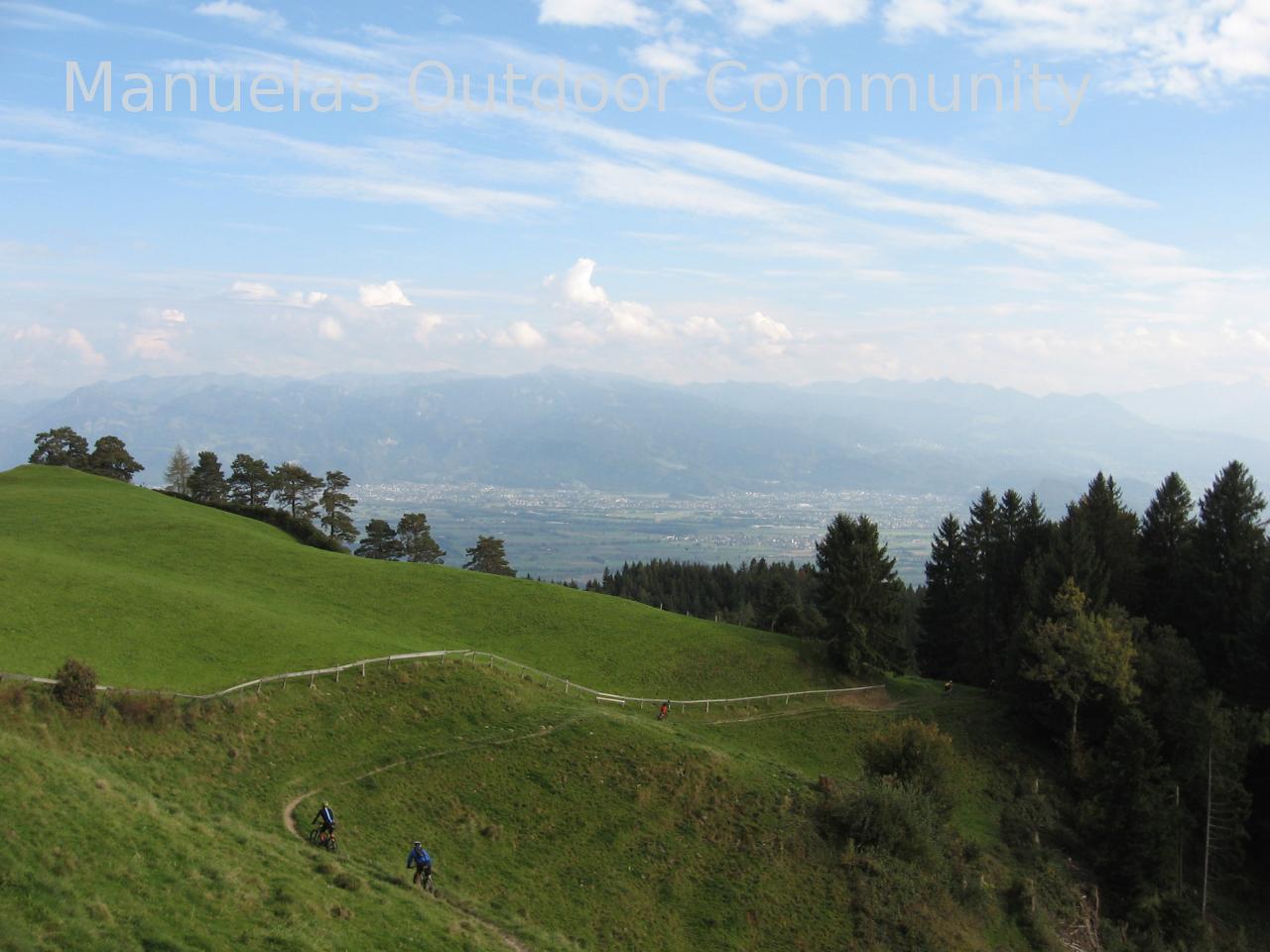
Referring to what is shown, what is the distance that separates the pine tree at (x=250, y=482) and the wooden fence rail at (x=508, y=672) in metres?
63.7

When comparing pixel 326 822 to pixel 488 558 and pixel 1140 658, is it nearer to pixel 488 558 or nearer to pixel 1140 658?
pixel 1140 658

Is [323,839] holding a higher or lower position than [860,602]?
lower

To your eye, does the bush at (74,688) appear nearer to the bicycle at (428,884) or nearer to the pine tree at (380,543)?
the bicycle at (428,884)

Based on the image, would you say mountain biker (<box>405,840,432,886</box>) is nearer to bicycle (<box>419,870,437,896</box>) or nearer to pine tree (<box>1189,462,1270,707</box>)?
bicycle (<box>419,870,437,896</box>)

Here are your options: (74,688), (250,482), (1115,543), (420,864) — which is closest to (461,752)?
(420,864)

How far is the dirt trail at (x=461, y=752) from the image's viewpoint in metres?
26.7

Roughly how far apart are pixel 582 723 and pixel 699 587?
97.2m

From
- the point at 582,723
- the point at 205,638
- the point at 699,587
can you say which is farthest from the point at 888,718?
the point at 699,587

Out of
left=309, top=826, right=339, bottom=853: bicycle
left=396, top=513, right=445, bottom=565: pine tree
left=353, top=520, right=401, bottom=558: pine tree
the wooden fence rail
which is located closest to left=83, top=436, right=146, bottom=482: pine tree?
left=353, top=520, right=401, bottom=558: pine tree

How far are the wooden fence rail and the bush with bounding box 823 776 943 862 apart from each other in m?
14.6

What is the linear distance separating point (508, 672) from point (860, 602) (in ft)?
87.5

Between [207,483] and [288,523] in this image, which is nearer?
[288,523]

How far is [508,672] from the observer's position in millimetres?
48438

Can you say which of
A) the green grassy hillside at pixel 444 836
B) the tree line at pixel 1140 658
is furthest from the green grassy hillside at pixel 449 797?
the tree line at pixel 1140 658
